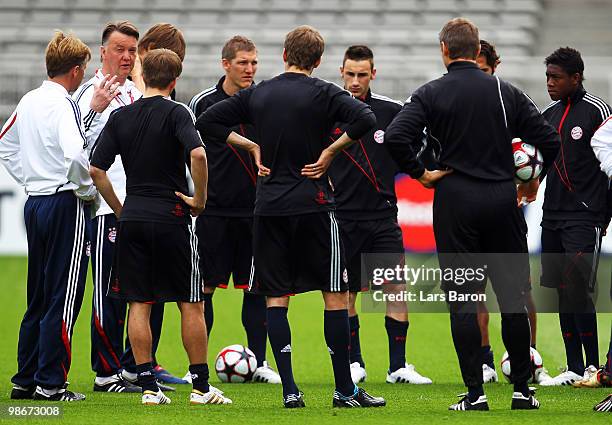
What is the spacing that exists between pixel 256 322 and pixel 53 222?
213cm

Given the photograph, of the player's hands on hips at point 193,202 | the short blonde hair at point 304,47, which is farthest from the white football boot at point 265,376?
the short blonde hair at point 304,47

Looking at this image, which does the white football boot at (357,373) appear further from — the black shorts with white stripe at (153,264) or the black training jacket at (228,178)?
the black shorts with white stripe at (153,264)

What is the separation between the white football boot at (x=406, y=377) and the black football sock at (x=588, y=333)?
1.13 meters

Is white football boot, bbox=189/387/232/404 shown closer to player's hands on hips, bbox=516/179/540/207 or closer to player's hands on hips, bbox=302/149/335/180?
player's hands on hips, bbox=302/149/335/180

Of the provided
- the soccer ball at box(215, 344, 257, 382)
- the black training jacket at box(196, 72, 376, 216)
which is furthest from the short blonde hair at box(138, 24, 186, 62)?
the soccer ball at box(215, 344, 257, 382)

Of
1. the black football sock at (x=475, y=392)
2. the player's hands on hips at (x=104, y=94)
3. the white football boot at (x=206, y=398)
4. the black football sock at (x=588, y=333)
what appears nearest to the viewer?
the black football sock at (x=475, y=392)

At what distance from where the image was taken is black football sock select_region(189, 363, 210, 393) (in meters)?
6.36

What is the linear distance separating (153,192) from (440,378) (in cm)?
296

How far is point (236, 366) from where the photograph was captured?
7.97 m

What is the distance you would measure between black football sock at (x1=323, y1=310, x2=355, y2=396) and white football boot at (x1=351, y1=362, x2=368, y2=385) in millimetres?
1734

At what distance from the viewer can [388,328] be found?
26.9ft

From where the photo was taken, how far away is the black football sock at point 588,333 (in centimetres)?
786

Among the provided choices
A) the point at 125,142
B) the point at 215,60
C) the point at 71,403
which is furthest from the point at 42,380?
the point at 215,60

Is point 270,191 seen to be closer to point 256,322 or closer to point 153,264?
point 153,264
